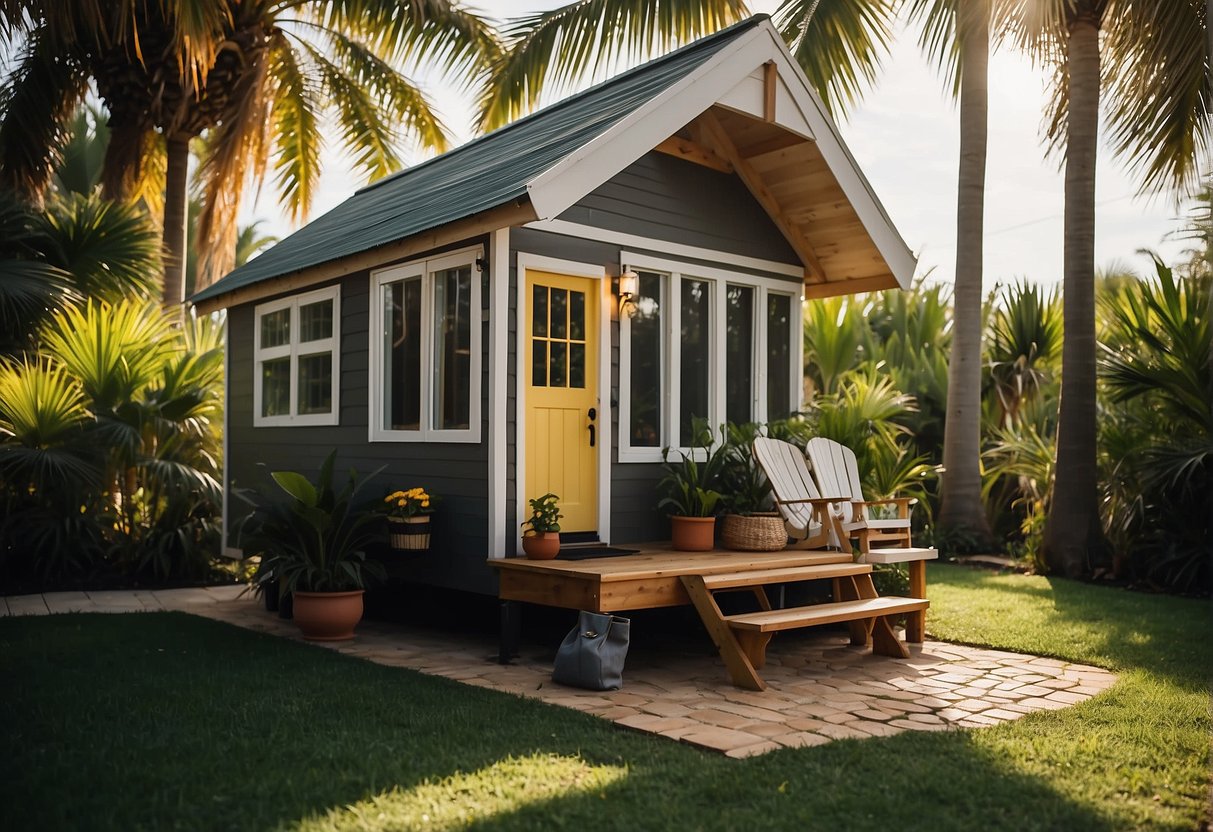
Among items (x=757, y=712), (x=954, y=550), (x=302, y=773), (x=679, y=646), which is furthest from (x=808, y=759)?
(x=954, y=550)

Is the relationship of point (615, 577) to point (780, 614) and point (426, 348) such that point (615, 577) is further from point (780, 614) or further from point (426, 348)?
point (426, 348)

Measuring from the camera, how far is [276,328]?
8.90 metres

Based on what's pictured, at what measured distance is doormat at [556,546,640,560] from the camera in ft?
20.6

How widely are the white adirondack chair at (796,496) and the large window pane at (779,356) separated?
0.92 metres

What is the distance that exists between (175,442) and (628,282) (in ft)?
17.4

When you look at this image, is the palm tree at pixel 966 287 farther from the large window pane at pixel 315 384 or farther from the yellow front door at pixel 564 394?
the large window pane at pixel 315 384

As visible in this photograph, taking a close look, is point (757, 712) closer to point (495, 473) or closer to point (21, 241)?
point (495, 473)

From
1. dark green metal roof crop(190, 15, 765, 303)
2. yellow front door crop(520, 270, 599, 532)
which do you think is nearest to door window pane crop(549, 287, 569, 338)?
yellow front door crop(520, 270, 599, 532)

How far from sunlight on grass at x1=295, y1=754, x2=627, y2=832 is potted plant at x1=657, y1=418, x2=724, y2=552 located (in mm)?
2863

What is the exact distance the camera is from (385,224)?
7281 mm

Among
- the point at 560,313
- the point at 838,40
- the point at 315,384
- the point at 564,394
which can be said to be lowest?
the point at 564,394

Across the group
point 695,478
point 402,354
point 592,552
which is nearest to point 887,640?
point 695,478

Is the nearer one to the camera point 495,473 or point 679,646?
point 495,473

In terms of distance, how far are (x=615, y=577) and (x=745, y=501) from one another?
182cm
